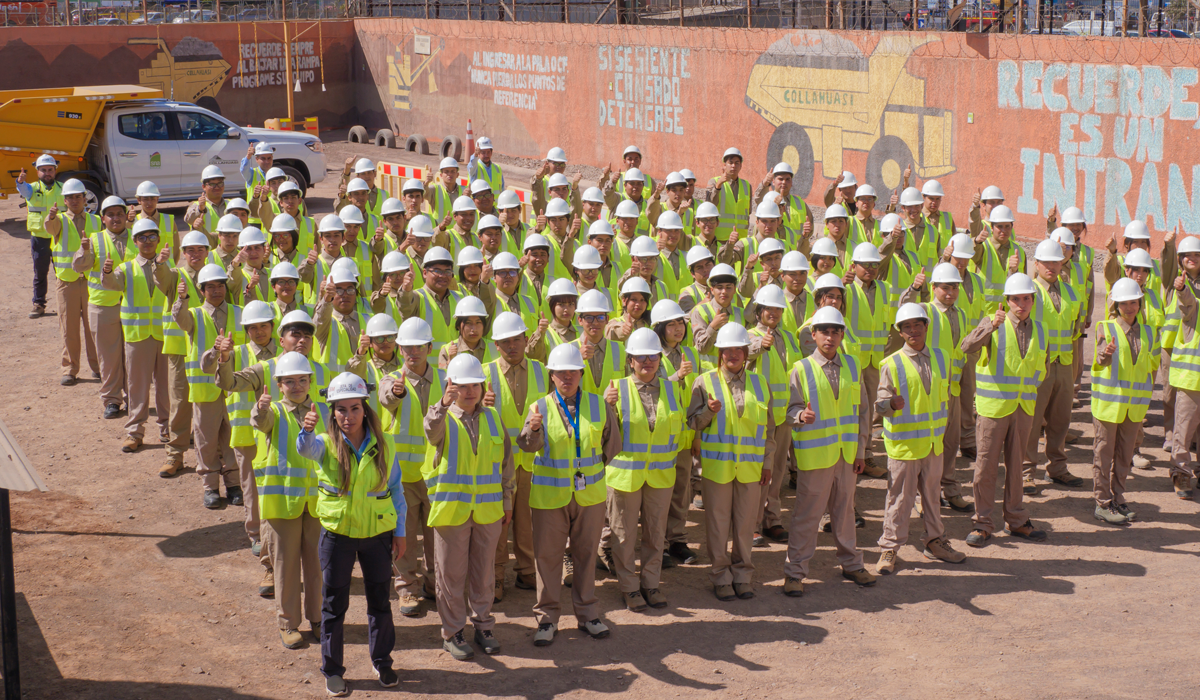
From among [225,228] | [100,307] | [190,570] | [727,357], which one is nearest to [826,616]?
[727,357]

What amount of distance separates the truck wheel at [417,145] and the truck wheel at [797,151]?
40.9 ft

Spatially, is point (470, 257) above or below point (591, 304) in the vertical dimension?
above

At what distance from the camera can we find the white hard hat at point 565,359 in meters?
7.31

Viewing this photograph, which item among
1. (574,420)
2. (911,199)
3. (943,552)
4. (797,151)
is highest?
(797,151)

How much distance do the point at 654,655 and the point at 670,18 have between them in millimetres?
21425

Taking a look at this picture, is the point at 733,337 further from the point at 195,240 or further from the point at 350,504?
the point at 195,240

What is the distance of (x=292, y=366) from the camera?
23.3ft

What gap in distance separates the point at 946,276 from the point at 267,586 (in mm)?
5762

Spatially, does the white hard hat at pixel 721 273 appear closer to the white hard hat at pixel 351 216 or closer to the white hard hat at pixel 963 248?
the white hard hat at pixel 963 248

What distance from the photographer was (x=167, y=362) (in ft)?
36.8

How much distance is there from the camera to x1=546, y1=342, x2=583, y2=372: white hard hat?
7312 mm

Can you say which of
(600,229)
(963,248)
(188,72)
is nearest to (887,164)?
(963,248)


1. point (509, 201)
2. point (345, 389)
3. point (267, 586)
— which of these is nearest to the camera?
point (345, 389)

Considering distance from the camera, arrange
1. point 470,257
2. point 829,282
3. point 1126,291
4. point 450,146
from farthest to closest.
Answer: point 450,146, point 470,257, point 1126,291, point 829,282
